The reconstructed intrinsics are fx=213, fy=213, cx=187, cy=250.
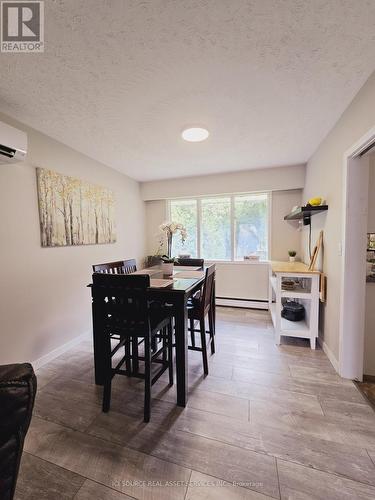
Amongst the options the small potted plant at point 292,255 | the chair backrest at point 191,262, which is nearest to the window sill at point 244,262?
the small potted plant at point 292,255

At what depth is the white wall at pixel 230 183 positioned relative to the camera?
11.6 feet

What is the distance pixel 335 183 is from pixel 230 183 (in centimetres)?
189

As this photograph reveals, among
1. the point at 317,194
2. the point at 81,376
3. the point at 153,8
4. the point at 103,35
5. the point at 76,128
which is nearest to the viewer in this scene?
the point at 153,8

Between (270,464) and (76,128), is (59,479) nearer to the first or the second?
(270,464)

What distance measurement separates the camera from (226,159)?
3.19 m

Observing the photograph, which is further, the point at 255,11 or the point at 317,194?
the point at 317,194

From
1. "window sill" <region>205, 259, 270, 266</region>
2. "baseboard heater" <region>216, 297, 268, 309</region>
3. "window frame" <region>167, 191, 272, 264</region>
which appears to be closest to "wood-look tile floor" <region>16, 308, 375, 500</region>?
"baseboard heater" <region>216, 297, 268, 309</region>

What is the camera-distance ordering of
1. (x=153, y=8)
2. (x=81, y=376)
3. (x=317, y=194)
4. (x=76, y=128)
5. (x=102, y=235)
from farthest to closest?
(x=102, y=235), (x=317, y=194), (x=76, y=128), (x=81, y=376), (x=153, y=8)

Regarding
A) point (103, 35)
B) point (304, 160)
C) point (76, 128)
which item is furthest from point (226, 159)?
point (103, 35)

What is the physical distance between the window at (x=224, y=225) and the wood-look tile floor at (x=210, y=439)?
2.28 meters

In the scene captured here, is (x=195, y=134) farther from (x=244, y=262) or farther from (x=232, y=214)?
(x=244, y=262)

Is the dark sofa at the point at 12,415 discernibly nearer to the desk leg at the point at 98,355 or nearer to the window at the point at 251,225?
the desk leg at the point at 98,355

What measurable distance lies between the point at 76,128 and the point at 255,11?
1893mm

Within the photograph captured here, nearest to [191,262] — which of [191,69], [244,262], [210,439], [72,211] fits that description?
[244,262]
